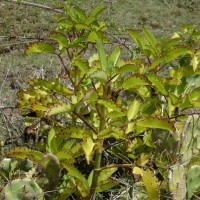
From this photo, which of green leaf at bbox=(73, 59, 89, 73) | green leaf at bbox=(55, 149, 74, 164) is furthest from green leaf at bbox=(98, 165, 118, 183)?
green leaf at bbox=(73, 59, 89, 73)

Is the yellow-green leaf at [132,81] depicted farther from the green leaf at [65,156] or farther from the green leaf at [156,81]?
the green leaf at [65,156]

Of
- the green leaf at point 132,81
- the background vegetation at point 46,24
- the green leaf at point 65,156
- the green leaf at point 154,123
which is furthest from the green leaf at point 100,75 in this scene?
the background vegetation at point 46,24

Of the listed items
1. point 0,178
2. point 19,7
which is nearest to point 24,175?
point 0,178

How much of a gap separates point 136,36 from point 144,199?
61cm

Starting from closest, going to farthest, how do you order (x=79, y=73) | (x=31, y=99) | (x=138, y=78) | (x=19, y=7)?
(x=138, y=78), (x=31, y=99), (x=79, y=73), (x=19, y=7)

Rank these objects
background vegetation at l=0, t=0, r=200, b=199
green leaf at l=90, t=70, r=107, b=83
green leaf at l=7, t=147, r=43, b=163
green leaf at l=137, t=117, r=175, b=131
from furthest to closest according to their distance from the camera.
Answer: background vegetation at l=0, t=0, r=200, b=199 < green leaf at l=7, t=147, r=43, b=163 < green leaf at l=137, t=117, r=175, b=131 < green leaf at l=90, t=70, r=107, b=83

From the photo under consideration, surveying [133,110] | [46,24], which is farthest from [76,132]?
[46,24]

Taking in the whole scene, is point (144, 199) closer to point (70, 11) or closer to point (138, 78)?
point (138, 78)

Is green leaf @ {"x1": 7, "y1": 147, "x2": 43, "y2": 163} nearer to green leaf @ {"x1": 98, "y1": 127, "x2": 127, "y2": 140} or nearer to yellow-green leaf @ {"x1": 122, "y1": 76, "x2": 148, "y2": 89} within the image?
green leaf @ {"x1": 98, "y1": 127, "x2": 127, "y2": 140}

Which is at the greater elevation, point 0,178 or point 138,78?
point 138,78

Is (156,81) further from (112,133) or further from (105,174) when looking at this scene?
(105,174)

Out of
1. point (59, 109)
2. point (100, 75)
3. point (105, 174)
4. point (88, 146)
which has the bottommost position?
point (105, 174)

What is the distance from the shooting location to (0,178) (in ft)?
6.37

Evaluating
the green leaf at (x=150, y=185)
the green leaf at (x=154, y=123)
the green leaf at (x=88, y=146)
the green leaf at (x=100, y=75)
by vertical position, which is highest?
the green leaf at (x=100, y=75)
